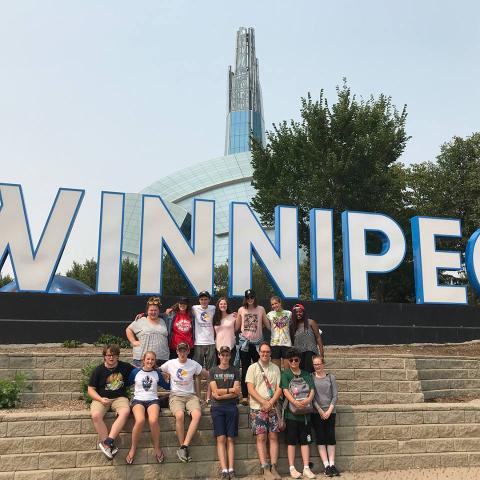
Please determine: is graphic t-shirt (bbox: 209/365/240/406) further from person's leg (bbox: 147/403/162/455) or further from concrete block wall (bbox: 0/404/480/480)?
person's leg (bbox: 147/403/162/455)

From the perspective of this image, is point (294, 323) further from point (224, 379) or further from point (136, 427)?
point (136, 427)

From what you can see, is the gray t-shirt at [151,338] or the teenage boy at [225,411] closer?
the teenage boy at [225,411]

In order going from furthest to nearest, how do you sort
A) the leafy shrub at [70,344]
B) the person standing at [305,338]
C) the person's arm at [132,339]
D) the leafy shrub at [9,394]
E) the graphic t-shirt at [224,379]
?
the leafy shrub at [70,344] < the person standing at [305,338] < the leafy shrub at [9,394] < the person's arm at [132,339] < the graphic t-shirt at [224,379]

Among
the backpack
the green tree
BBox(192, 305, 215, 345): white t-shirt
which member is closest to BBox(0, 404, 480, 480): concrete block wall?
the backpack

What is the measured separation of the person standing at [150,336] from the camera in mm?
7629

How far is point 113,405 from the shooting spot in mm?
6641

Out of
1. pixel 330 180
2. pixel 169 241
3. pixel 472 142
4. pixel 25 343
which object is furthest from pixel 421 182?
pixel 25 343

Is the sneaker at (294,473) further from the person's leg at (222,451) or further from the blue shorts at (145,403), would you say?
the blue shorts at (145,403)

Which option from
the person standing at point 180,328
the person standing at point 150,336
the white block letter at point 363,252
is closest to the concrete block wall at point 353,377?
the person standing at point 150,336

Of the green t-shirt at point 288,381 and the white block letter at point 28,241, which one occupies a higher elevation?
the white block letter at point 28,241

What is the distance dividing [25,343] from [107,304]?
2259mm

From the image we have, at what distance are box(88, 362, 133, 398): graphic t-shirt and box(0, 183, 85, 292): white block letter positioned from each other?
304 inches

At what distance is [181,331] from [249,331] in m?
1.02

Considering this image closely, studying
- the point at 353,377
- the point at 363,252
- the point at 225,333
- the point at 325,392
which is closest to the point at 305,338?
the point at 325,392
